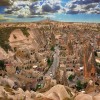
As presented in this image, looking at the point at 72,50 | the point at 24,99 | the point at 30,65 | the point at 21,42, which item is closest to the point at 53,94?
the point at 24,99

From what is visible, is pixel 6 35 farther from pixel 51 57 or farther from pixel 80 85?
pixel 80 85

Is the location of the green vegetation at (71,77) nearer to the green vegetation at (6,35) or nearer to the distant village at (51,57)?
the distant village at (51,57)

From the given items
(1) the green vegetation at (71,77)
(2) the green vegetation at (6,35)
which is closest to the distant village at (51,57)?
(1) the green vegetation at (71,77)

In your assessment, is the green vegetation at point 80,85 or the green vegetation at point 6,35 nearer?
the green vegetation at point 80,85

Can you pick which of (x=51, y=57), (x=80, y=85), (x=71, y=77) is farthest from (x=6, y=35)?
(x=80, y=85)

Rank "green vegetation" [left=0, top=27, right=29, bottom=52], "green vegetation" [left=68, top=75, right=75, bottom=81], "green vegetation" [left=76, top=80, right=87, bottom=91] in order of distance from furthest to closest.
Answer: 1. "green vegetation" [left=0, top=27, right=29, bottom=52]
2. "green vegetation" [left=68, top=75, right=75, bottom=81]
3. "green vegetation" [left=76, top=80, right=87, bottom=91]

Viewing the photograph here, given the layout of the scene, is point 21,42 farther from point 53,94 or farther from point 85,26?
point 53,94

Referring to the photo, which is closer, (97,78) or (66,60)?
(97,78)

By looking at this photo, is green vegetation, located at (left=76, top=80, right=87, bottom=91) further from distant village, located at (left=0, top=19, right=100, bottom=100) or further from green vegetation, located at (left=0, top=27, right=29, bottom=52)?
green vegetation, located at (left=0, top=27, right=29, bottom=52)

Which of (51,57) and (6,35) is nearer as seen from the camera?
(51,57)

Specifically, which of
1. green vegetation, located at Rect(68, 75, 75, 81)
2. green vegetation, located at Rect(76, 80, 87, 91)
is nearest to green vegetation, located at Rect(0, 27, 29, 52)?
green vegetation, located at Rect(68, 75, 75, 81)

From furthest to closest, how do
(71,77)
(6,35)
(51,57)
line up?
(6,35)
(51,57)
(71,77)
